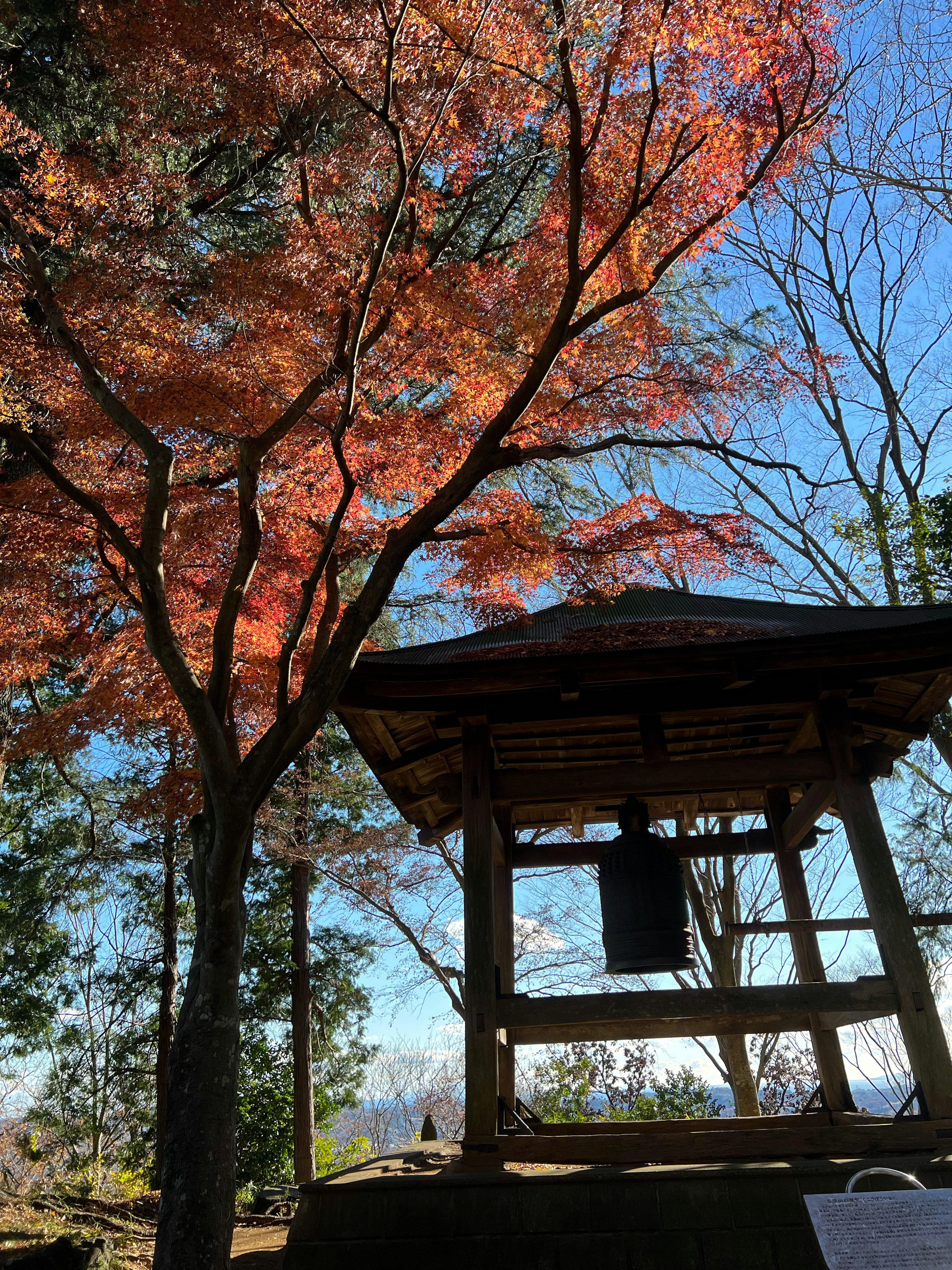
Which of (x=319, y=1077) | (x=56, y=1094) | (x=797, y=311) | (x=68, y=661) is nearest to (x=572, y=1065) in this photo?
(x=319, y=1077)

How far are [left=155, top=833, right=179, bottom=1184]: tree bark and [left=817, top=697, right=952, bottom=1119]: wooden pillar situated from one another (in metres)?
12.9

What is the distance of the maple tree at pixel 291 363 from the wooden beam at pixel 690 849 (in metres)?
2.05

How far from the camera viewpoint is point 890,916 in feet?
15.4

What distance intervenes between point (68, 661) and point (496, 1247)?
10.3 m

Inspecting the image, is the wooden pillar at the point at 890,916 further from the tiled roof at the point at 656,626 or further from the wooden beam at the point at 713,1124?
the wooden beam at the point at 713,1124

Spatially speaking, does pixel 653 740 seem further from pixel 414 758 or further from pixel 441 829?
pixel 441 829

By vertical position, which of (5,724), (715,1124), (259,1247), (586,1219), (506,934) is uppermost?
(5,724)

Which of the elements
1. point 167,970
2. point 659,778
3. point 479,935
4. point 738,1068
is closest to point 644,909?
point 659,778

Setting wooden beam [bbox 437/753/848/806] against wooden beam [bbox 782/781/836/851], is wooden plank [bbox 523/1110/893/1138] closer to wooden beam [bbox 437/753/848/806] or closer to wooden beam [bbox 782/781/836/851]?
wooden beam [bbox 782/781/836/851]

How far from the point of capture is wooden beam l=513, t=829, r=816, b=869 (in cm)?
630

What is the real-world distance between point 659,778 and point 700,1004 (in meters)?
1.33

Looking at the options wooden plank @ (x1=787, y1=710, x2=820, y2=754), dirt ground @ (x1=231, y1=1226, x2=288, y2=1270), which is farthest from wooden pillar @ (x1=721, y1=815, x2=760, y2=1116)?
dirt ground @ (x1=231, y1=1226, x2=288, y2=1270)

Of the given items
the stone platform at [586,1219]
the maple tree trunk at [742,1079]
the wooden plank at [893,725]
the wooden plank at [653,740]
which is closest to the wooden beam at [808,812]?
the wooden plank at [893,725]

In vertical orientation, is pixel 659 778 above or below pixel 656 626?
below
